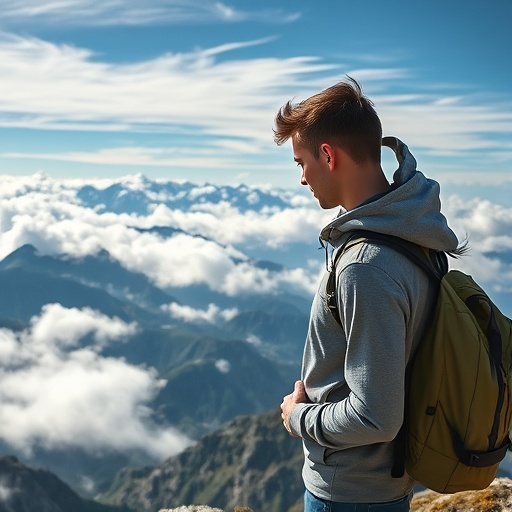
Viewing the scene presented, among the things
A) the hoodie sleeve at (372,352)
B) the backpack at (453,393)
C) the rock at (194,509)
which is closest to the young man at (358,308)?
the hoodie sleeve at (372,352)

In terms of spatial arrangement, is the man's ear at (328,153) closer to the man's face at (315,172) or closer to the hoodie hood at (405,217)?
the man's face at (315,172)

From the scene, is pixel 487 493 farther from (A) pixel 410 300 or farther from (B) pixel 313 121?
(B) pixel 313 121

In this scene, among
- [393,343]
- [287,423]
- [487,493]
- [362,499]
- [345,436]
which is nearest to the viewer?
[393,343]

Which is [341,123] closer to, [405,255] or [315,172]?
[315,172]

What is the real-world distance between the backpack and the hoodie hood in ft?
0.34

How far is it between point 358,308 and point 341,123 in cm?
170

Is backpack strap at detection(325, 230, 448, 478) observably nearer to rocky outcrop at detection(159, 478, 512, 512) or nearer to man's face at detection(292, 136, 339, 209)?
man's face at detection(292, 136, 339, 209)

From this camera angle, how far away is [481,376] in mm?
4762

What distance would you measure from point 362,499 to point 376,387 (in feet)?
4.64

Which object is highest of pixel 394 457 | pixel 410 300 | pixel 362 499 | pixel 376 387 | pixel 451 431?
pixel 410 300

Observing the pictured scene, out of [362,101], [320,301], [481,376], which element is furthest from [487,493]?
[362,101]

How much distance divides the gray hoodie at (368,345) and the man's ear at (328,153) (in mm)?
511

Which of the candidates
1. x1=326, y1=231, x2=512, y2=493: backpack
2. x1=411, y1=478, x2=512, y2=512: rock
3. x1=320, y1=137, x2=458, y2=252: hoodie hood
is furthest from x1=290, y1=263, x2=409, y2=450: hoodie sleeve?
x1=411, y1=478, x2=512, y2=512: rock

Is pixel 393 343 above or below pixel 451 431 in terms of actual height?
above
